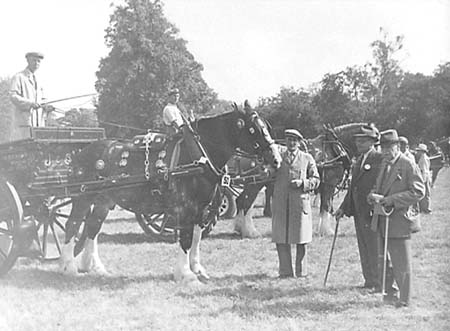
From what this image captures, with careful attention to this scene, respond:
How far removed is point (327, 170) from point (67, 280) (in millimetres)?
5776

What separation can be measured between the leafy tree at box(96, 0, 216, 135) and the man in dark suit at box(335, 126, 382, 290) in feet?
14.5

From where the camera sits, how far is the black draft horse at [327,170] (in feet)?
35.2

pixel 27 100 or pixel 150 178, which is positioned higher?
pixel 27 100

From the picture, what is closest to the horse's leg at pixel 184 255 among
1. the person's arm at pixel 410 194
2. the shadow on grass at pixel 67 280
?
the shadow on grass at pixel 67 280

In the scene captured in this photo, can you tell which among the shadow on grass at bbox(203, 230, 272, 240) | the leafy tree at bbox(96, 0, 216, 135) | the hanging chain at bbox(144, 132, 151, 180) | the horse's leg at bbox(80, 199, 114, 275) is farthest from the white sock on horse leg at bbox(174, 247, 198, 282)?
the leafy tree at bbox(96, 0, 216, 135)

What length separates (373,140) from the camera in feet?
21.4

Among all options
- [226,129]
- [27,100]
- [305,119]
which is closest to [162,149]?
[226,129]

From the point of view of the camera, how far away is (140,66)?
10.6 meters

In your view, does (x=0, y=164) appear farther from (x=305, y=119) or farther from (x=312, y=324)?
(x=305, y=119)

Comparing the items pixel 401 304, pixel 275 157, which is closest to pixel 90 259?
pixel 275 157

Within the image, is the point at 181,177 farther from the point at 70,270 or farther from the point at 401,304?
the point at 401,304

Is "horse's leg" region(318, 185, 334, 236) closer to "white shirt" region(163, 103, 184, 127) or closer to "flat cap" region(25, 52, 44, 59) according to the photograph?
"white shirt" region(163, 103, 184, 127)

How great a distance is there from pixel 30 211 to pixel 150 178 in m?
1.97

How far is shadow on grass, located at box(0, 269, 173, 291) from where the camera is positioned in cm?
683
